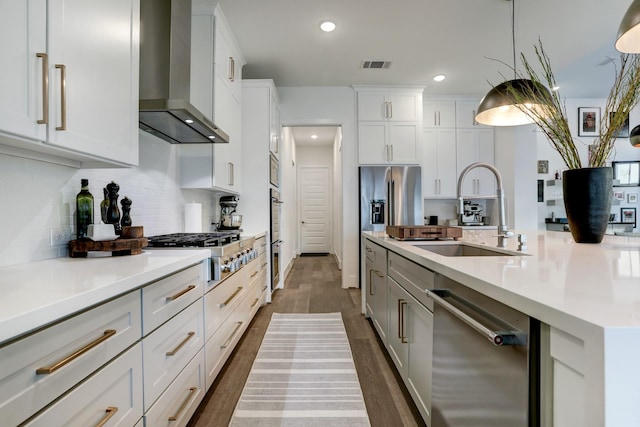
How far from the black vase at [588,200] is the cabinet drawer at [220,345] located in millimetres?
2032

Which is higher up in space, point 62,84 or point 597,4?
point 597,4

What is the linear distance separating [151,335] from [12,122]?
786 mm

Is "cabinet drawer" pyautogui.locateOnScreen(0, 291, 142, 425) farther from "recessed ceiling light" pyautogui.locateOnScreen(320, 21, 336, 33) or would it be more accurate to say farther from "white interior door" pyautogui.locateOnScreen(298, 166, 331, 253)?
"white interior door" pyautogui.locateOnScreen(298, 166, 331, 253)

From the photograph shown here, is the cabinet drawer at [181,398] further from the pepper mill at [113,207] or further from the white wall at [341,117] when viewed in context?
the white wall at [341,117]

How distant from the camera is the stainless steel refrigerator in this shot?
431 centimetres

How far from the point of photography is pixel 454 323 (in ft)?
3.43

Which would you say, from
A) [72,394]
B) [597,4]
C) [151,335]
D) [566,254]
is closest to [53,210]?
[151,335]

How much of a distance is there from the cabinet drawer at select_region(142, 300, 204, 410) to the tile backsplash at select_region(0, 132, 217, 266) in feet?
2.12

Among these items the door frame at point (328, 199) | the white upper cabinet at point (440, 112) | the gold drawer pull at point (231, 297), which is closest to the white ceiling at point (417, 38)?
the white upper cabinet at point (440, 112)

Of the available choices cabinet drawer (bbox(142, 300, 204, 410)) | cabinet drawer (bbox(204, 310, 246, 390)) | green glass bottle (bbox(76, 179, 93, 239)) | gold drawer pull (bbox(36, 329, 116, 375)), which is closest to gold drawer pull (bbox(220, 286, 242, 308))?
cabinet drawer (bbox(204, 310, 246, 390))

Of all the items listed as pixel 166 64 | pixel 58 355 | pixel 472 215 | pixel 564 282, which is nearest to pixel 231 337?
pixel 58 355

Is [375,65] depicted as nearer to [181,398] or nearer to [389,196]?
[389,196]

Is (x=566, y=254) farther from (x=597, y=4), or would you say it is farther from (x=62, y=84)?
(x=597, y=4)

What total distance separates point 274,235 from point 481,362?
10.4ft
